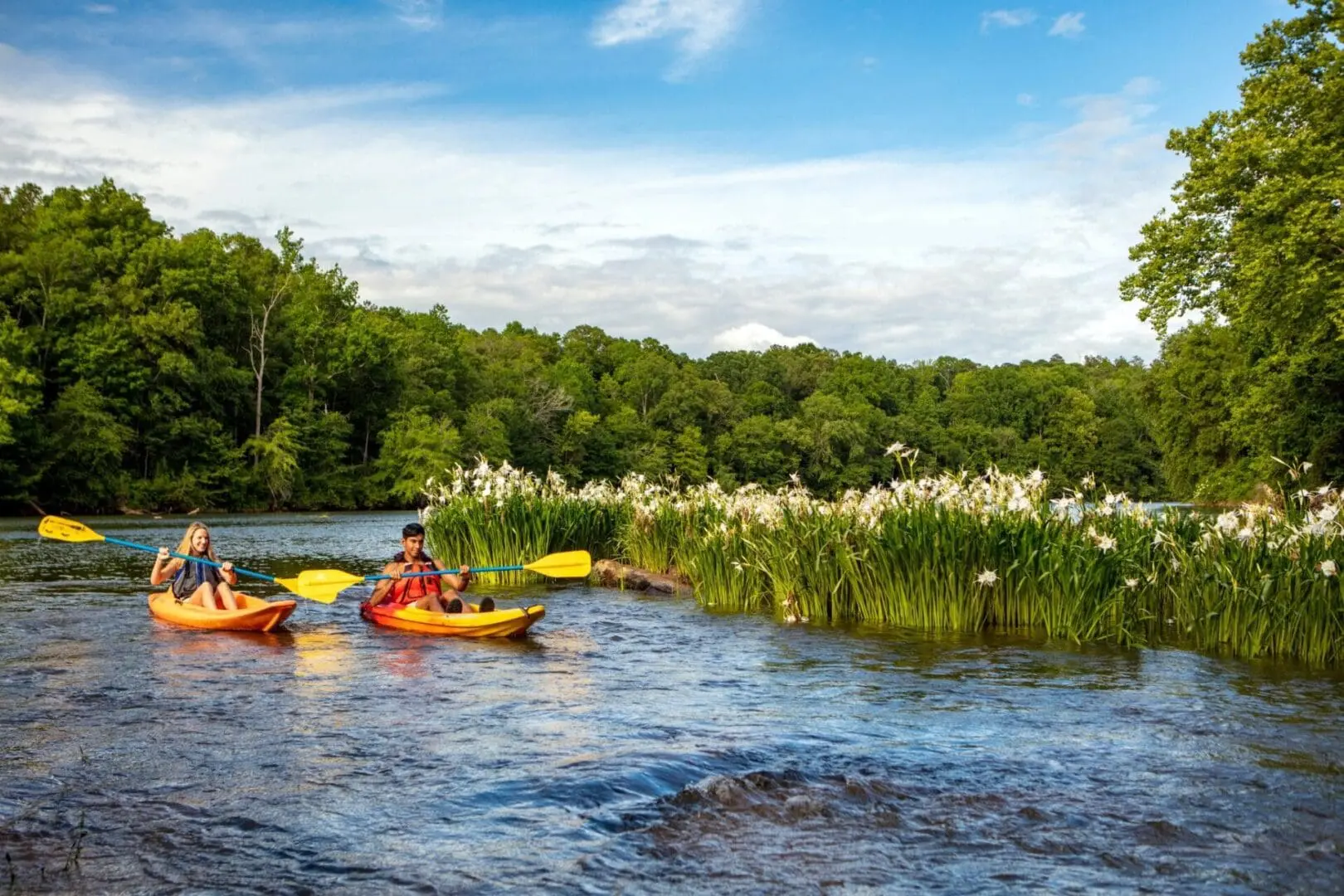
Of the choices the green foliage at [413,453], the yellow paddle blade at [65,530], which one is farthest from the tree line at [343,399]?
the yellow paddle blade at [65,530]

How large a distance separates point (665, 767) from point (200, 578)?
9041 mm

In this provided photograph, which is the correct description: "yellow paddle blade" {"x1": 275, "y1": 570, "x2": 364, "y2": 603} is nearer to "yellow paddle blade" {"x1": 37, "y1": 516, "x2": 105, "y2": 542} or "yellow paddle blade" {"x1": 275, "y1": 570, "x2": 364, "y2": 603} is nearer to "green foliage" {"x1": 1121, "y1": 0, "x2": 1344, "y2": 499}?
"yellow paddle blade" {"x1": 37, "y1": 516, "x2": 105, "y2": 542}

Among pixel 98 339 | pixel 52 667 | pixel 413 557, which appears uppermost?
pixel 98 339

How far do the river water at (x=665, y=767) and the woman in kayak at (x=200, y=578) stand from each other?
3.84 ft

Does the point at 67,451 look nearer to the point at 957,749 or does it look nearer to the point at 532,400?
the point at 532,400

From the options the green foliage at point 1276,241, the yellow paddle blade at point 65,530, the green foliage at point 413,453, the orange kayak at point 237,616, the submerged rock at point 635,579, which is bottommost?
the orange kayak at point 237,616

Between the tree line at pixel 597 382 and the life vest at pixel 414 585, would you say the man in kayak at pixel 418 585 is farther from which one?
the tree line at pixel 597 382

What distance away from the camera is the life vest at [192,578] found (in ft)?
45.2

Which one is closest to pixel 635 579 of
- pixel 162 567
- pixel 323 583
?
pixel 323 583

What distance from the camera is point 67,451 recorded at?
4722 cm

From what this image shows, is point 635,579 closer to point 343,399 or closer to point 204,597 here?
point 204,597

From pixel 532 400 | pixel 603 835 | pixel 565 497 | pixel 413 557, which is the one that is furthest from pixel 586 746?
pixel 532 400

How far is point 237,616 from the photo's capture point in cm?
1300

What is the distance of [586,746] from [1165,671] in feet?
18.9
